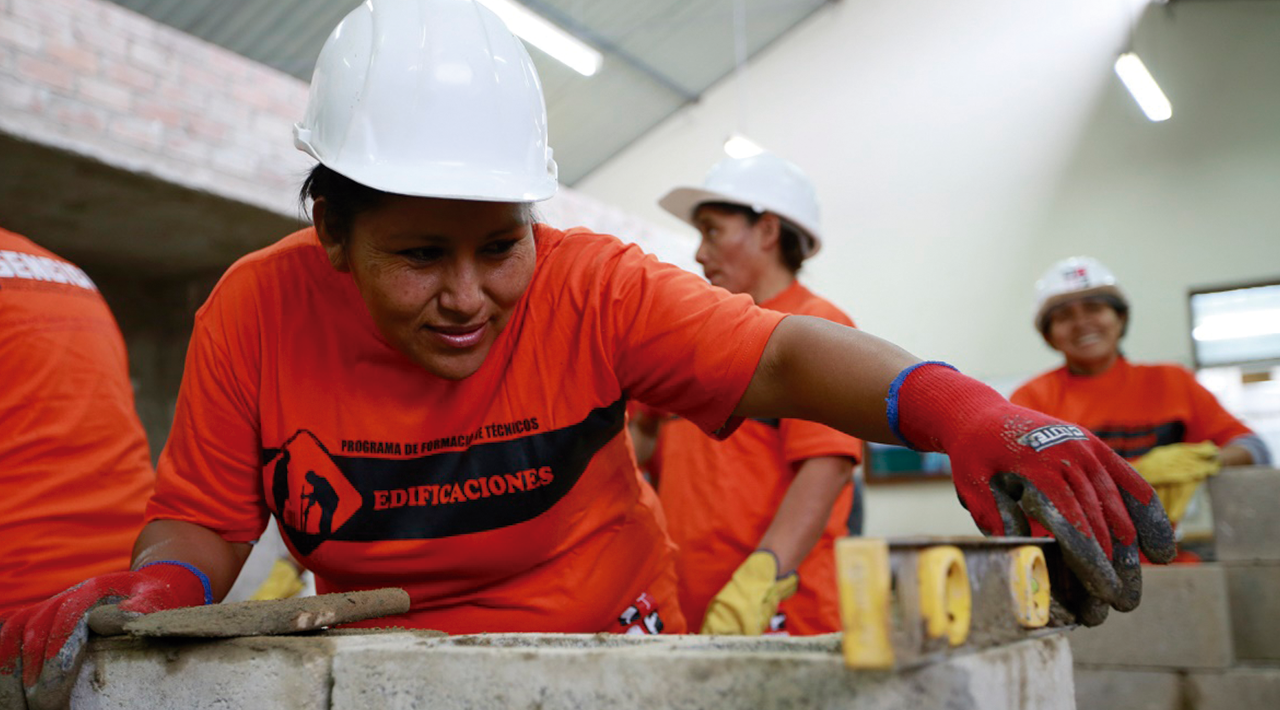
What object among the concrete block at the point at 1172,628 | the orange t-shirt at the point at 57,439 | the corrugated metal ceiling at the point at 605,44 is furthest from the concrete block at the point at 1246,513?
the corrugated metal ceiling at the point at 605,44

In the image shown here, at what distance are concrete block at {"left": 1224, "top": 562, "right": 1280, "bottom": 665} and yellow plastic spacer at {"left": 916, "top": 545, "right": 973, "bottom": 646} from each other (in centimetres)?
378

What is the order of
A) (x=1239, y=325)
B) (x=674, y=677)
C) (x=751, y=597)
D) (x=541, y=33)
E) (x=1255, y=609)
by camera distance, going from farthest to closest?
(x=1239, y=325), (x=541, y=33), (x=1255, y=609), (x=751, y=597), (x=674, y=677)

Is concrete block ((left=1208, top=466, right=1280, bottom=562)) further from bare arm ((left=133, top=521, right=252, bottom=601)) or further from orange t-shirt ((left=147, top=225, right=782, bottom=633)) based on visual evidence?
bare arm ((left=133, top=521, right=252, bottom=601))

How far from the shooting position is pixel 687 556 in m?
2.78

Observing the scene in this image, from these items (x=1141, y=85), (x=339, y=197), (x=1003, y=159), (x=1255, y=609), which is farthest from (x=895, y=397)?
(x=1003, y=159)

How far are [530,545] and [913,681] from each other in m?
0.79

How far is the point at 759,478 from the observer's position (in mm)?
2703

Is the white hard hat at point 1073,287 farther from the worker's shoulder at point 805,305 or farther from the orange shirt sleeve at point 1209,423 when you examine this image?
the worker's shoulder at point 805,305

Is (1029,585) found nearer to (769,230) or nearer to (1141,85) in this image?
(769,230)

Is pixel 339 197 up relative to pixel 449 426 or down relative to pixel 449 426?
up

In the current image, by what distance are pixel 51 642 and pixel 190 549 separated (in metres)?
0.30

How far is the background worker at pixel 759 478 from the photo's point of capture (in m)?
2.48

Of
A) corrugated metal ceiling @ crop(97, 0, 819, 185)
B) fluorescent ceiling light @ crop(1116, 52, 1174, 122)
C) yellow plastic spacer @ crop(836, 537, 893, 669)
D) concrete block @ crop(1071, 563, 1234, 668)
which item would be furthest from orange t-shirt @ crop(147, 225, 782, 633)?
corrugated metal ceiling @ crop(97, 0, 819, 185)

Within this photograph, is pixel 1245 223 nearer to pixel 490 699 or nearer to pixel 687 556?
pixel 687 556
